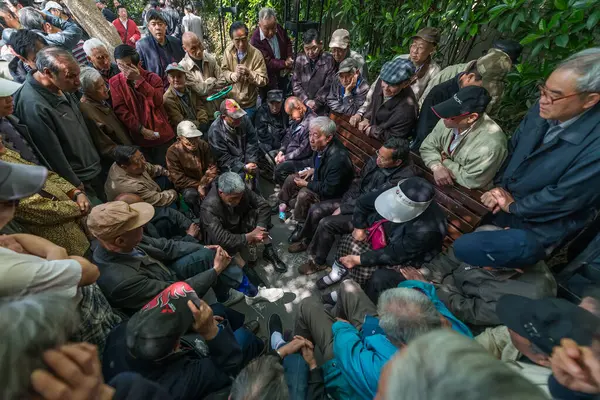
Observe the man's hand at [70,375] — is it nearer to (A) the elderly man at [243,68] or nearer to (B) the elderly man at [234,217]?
(B) the elderly man at [234,217]

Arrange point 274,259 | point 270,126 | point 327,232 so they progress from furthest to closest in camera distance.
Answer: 1. point 270,126
2. point 274,259
3. point 327,232

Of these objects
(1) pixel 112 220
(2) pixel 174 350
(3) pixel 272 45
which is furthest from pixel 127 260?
(3) pixel 272 45

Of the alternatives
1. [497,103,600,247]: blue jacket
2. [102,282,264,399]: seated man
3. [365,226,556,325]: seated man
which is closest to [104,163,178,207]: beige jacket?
[102,282,264,399]: seated man

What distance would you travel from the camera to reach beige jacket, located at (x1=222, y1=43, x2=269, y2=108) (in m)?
5.07

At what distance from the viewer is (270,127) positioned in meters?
5.34

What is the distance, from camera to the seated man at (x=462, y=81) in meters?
3.07

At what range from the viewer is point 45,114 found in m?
2.71

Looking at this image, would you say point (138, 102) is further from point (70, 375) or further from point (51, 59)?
point (70, 375)

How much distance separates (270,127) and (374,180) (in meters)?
2.66

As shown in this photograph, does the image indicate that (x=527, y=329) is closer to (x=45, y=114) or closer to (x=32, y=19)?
(x=45, y=114)

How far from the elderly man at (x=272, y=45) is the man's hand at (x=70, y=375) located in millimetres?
5687

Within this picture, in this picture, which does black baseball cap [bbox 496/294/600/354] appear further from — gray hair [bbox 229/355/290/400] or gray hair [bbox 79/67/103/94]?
gray hair [bbox 79/67/103/94]

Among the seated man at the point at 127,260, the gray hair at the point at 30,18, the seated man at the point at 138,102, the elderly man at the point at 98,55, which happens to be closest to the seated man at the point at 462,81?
the seated man at the point at 127,260

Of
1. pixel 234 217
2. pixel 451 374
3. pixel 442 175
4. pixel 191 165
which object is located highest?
pixel 451 374
